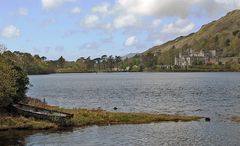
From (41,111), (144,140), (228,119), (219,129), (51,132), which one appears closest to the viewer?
(144,140)

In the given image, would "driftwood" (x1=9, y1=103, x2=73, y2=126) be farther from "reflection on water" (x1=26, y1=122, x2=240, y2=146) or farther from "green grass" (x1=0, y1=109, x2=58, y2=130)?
"reflection on water" (x1=26, y1=122, x2=240, y2=146)

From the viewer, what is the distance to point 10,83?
7481cm

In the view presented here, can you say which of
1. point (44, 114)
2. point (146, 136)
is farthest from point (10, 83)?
point (146, 136)

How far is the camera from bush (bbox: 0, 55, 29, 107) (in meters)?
Result: 73.6

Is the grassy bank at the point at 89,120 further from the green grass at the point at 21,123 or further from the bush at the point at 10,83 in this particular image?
the bush at the point at 10,83

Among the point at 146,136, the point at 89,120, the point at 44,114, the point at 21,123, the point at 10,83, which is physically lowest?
the point at 146,136

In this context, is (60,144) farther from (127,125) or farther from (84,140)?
(127,125)

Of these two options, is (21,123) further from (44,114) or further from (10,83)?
(10,83)

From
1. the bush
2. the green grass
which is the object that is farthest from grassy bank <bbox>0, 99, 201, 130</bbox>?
the bush

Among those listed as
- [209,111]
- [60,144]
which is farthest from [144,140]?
[209,111]

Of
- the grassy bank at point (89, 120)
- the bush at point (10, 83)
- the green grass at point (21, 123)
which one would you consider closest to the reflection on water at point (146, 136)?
the grassy bank at point (89, 120)

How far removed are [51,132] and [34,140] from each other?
681cm

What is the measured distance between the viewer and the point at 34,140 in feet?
201

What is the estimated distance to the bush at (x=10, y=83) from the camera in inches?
2897
